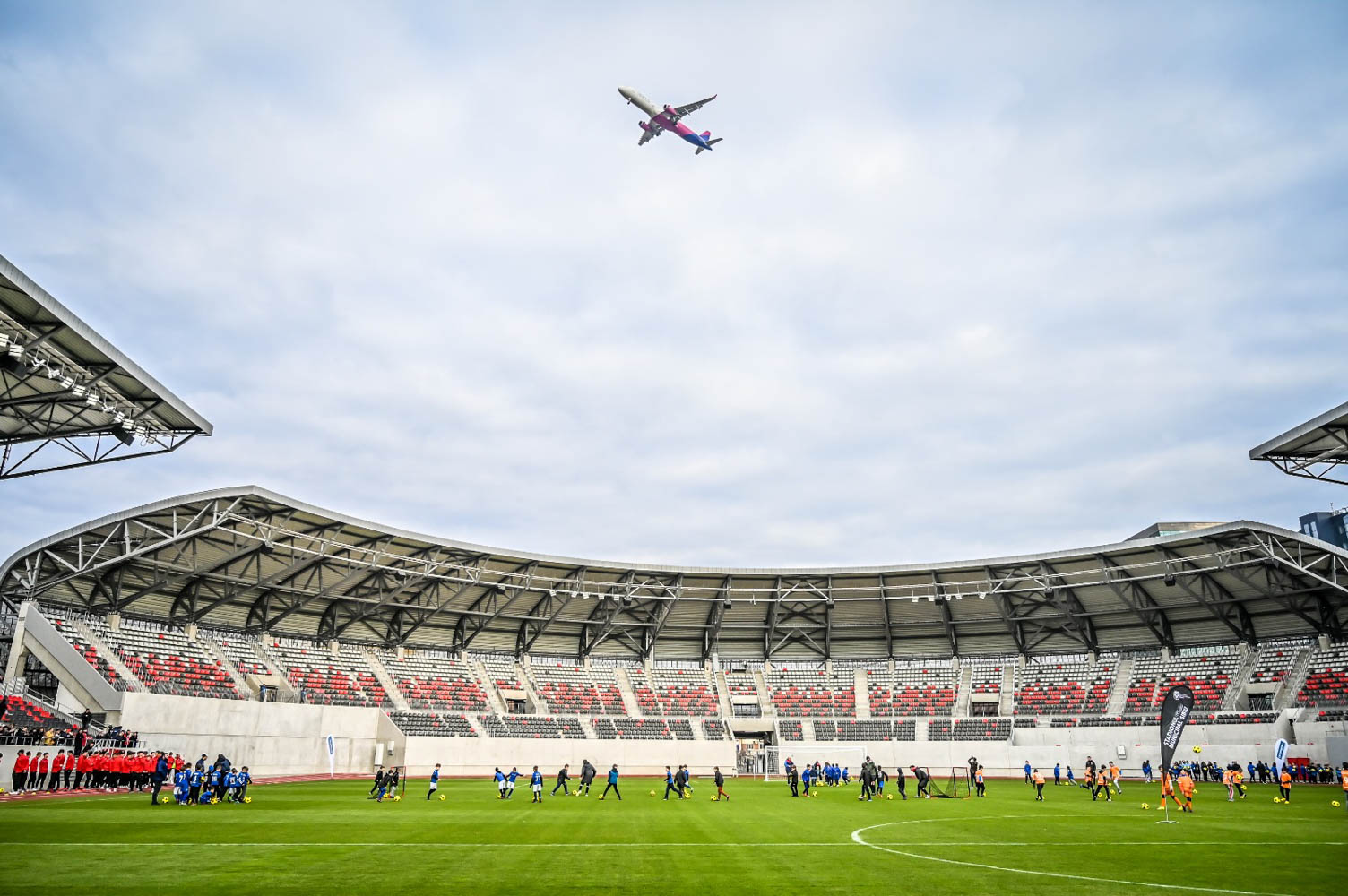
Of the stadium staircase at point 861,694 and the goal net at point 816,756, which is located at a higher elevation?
the stadium staircase at point 861,694

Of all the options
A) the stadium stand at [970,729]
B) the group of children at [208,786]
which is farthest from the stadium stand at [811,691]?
the group of children at [208,786]

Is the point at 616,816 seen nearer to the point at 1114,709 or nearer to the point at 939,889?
the point at 939,889

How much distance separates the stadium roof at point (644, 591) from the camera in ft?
154

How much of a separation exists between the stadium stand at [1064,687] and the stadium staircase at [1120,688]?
0.95ft

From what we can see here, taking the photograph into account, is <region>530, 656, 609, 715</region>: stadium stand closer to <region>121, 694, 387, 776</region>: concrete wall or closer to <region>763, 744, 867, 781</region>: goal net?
<region>763, 744, 867, 781</region>: goal net

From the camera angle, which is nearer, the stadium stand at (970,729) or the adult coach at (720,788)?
the adult coach at (720,788)

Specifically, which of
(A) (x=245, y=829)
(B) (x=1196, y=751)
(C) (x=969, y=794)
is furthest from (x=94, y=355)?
(B) (x=1196, y=751)

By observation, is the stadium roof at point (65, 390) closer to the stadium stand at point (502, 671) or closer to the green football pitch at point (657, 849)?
the green football pitch at point (657, 849)

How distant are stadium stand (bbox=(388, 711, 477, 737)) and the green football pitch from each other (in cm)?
2628

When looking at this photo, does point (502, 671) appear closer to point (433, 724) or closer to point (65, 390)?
point (433, 724)

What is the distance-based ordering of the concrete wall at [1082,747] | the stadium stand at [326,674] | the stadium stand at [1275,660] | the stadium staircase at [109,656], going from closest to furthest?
the stadium staircase at [109,656], the concrete wall at [1082,747], the stadium stand at [326,674], the stadium stand at [1275,660]

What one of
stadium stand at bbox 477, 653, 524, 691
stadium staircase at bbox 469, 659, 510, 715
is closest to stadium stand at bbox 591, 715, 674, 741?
stadium staircase at bbox 469, 659, 510, 715

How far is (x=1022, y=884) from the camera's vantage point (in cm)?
1280

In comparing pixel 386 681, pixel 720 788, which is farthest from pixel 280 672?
pixel 720 788
